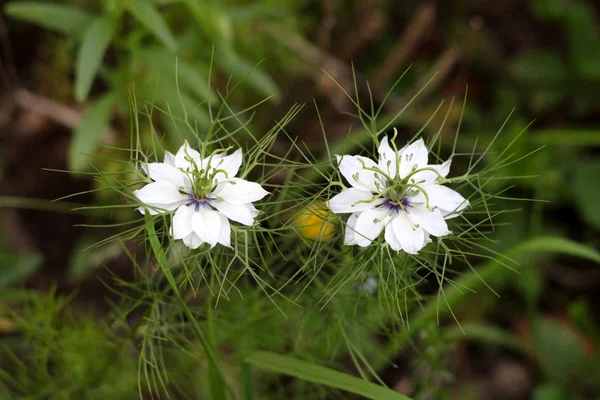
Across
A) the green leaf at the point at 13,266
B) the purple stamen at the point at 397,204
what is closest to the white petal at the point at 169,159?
the purple stamen at the point at 397,204

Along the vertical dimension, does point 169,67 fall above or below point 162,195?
above

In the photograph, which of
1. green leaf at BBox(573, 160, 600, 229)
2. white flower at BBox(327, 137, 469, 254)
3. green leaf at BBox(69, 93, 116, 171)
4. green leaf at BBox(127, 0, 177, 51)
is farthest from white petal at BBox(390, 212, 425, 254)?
green leaf at BBox(573, 160, 600, 229)

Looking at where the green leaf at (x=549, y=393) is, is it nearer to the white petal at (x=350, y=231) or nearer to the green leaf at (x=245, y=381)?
the green leaf at (x=245, y=381)

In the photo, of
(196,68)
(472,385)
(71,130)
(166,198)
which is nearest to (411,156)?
(166,198)

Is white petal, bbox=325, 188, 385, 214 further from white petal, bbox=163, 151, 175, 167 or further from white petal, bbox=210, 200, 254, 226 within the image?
white petal, bbox=163, 151, 175, 167

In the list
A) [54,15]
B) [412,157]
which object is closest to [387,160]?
[412,157]

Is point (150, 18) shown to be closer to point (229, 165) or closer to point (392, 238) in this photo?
point (229, 165)
